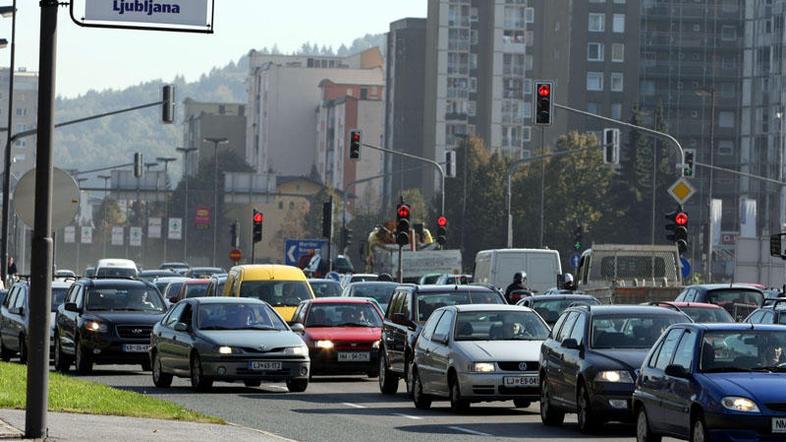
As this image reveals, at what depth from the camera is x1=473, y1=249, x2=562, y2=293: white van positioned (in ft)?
174

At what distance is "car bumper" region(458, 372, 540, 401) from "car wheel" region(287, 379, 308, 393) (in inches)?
201

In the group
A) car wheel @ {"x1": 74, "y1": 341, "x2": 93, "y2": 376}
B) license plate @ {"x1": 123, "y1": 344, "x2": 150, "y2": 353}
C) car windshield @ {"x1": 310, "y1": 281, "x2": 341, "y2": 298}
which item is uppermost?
car windshield @ {"x1": 310, "y1": 281, "x2": 341, "y2": 298}

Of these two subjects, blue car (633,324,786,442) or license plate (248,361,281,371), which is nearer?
blue car (633,324,786,442)

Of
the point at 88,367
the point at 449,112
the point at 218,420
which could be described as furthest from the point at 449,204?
the point at 218,420

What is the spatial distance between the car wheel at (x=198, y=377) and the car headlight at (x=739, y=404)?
1349cm

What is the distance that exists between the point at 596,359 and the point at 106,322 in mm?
14399

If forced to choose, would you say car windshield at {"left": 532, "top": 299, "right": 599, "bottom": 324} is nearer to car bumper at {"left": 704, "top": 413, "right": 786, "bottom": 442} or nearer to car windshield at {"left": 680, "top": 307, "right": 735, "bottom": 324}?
car windshield at {"left": 680, "top": 307, "right": 735, "bottom": 324}

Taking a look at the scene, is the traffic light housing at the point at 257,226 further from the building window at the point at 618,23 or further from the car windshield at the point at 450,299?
the building window at the point at 618,23

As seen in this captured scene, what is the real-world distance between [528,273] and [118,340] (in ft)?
69.3

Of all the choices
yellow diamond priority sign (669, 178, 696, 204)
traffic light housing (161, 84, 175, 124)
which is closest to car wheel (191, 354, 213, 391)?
yellow diamond priority sign (669, 178, 696, 204)

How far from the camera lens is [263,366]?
93.6 ft

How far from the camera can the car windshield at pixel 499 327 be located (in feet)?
84.2

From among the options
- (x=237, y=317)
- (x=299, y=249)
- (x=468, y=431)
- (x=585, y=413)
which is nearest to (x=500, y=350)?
(x=468, y=431)

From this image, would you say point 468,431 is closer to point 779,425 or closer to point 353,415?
point 353,415
